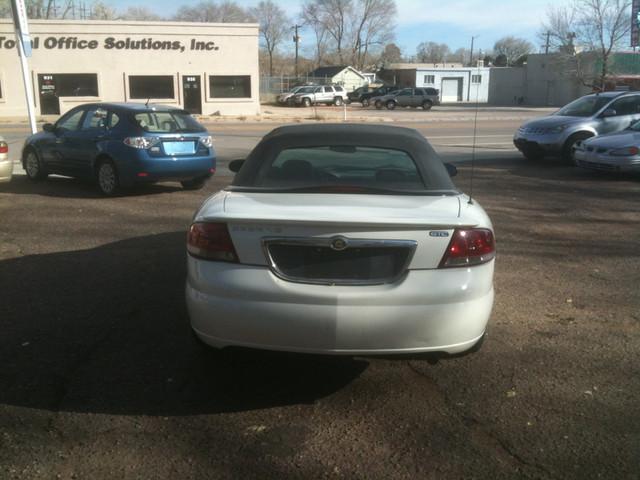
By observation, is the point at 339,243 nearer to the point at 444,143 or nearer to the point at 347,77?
the point at 444,143

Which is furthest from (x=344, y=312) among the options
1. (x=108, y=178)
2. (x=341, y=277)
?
(x=108, y=178)

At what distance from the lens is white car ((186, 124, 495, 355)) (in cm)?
334

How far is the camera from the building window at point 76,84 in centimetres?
3625

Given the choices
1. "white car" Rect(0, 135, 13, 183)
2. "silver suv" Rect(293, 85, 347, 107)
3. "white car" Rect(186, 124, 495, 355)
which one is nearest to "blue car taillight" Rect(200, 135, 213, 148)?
"white car" Rect(0, 135, 13, 183)

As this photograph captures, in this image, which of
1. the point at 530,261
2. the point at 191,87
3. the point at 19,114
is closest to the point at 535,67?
the point at 191,87

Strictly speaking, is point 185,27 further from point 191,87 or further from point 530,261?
point 530,261

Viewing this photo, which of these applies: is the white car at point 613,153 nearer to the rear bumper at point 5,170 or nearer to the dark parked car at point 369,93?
the rear bumper at point 5,170

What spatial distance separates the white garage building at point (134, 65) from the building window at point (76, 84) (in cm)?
5

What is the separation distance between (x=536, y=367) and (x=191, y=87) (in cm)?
3669

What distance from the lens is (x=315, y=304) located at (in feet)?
10.9

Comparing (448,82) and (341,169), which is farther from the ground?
(341,169)

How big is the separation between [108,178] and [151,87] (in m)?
29.2

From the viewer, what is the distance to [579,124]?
15.0 meters

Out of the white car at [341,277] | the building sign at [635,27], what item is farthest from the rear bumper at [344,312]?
the building sign at [635,27]
